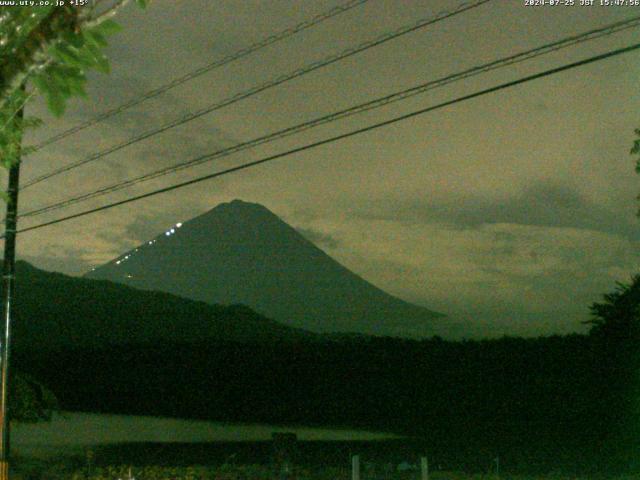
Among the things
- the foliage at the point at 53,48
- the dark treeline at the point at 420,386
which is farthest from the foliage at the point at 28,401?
the foliage at the point at 53,48

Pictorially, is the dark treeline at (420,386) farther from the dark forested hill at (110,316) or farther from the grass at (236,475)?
the dark forested hill at (110,316)

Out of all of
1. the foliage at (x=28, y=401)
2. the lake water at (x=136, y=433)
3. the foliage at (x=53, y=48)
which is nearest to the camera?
the foliage at (x=53, y=48)

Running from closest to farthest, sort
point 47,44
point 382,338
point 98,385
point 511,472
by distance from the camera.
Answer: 1. point 47,44
2. point 511,472
3. point 382,338
4. point 98,385

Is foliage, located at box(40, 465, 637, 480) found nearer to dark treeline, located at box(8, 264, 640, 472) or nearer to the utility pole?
the utility pole

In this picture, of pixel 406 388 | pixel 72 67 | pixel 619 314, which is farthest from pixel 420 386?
pixel 72 67

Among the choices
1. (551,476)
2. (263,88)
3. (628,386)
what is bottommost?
(551,476)


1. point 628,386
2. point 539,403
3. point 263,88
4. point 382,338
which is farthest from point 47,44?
point 382,338

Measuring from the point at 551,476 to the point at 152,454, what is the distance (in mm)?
12345

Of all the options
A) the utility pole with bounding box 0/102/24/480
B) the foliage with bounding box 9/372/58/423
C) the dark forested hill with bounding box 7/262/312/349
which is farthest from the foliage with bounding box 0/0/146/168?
the dark forested hill with bounding box 7/262/312/349

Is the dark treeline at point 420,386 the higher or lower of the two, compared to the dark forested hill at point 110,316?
lower

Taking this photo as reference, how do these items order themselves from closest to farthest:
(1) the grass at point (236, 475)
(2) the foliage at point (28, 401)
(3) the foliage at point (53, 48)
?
(3) the foliage at point (53, 48)
(1) the grass at point (236, 475)
(2) the foliage at point (28, 401)

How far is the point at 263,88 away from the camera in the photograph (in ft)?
43.4

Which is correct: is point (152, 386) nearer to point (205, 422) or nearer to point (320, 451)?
point (205, 422)

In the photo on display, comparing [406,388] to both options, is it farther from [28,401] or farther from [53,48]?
[53,48]
